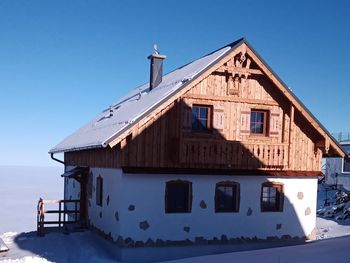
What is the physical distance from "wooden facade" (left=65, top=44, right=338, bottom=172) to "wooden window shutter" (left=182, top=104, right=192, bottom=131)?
36 mm

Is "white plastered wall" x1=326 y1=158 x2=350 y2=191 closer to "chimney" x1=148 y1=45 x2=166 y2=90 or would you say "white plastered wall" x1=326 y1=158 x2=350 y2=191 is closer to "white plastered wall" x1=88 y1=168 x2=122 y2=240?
"chimney" x1=148 y1=45 x2=166 y2=90

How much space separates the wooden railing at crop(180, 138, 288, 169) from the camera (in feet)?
48.9

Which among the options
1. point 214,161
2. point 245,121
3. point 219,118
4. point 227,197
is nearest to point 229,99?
point 219,118

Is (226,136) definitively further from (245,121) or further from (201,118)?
(201,118)

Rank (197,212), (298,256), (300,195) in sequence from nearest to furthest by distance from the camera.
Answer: (298,256) → (197,212) → (300,195)

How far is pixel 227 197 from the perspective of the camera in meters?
16.2

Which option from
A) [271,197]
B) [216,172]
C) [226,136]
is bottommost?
[271,197]

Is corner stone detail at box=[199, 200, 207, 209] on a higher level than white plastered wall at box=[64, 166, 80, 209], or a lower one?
higher

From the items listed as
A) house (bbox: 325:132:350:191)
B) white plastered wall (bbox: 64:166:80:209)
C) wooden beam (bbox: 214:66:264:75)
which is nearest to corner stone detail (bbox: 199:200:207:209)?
wooden beam (bbox: 214:66:264:75)

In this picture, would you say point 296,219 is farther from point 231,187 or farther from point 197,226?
point 197,226

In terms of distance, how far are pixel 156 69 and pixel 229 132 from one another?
557cm

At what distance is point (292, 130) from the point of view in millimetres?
16859

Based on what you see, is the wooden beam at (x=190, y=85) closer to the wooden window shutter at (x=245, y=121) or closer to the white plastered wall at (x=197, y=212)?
the white plastered wall at (x=197, y=212)

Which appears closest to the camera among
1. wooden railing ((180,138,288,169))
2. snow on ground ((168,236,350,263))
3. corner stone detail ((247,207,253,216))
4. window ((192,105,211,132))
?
snow on ground ((168,236,350,263))
